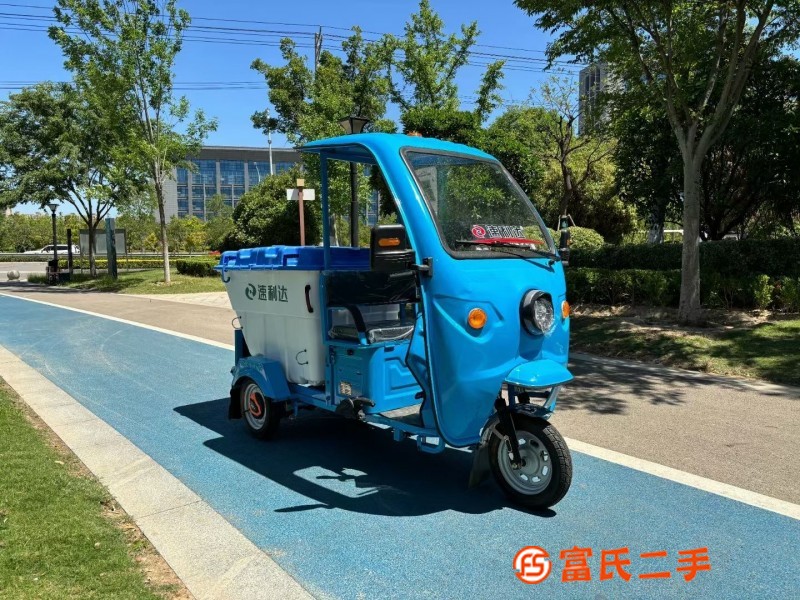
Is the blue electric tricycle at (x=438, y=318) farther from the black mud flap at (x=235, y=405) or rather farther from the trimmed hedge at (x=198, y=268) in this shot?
the trimmed hedge at (x=198, y=268)

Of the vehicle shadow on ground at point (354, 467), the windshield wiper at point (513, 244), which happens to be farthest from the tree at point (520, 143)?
the windshield wiper at point (513, 244)

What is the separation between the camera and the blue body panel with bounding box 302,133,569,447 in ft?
12.2

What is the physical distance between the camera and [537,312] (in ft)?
12.8

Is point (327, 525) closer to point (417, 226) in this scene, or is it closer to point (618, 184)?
point (417, 226)

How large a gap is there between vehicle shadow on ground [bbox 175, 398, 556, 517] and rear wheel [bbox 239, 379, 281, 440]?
104 millimetres

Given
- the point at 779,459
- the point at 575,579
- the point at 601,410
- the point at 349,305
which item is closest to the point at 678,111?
the point at 601,410

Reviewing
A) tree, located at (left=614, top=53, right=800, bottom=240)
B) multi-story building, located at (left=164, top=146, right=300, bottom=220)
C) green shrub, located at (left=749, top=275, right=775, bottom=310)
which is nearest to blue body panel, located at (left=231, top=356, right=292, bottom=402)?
tree, located at (left=614, top=53, right=800, bottom=240)

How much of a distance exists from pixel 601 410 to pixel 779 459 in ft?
5.82

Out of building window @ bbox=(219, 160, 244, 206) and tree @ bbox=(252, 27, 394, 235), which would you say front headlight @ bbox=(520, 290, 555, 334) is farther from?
building window @ bbox=(219, 160, 244, 206)

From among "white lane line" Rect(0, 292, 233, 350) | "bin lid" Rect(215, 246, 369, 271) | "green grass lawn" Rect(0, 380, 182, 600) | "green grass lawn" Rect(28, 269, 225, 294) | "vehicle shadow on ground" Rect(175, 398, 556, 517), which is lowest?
"vehicle shadow on ground" Rect(175, 398, 556, 517)

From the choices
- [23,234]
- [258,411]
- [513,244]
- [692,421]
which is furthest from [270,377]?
[23,234]

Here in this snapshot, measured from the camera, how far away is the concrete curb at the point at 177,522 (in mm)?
3158

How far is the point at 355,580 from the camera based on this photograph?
318cm

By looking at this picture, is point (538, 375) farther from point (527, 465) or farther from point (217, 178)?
point (217, 178)
